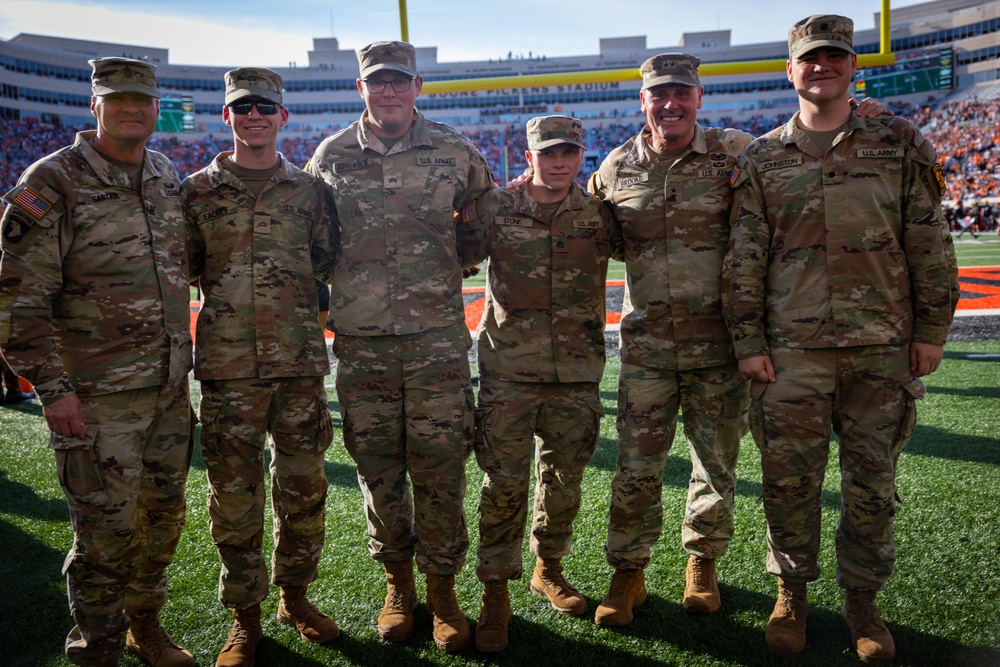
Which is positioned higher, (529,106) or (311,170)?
(529,106)

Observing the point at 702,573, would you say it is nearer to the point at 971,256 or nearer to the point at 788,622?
the point at 788,622

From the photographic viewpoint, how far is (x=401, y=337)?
3.19 metres

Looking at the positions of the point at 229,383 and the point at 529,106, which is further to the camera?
the point at 529,106

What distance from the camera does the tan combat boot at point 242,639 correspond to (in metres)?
2.92

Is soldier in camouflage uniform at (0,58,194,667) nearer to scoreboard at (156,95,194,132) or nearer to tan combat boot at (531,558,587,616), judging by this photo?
tan combat boot at (531,558,587,616)

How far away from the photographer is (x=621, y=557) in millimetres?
3209

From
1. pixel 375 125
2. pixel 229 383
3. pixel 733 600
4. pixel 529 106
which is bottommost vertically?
pixel 733 600

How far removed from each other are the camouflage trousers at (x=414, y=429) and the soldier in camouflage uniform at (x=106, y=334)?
74cm

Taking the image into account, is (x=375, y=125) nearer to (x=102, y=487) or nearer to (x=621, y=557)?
(x=102, y=487)


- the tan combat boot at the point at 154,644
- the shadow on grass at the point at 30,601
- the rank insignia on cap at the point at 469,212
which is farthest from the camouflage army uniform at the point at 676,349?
the shadow on grass at the point at 30,601

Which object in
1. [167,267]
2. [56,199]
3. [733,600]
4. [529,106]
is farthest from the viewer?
[529,106]

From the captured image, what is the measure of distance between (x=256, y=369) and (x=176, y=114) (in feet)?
136

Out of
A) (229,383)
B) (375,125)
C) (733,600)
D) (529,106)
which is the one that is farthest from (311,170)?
(529,106)

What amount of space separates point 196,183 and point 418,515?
1791 mm
